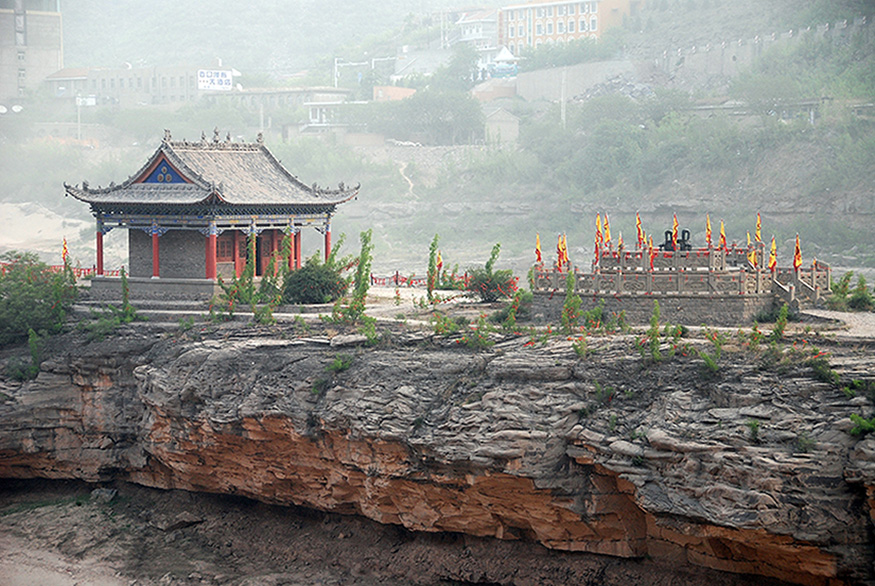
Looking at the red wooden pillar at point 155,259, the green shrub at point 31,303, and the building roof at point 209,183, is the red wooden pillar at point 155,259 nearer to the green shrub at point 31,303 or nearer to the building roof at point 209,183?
the building roof at point 209,183

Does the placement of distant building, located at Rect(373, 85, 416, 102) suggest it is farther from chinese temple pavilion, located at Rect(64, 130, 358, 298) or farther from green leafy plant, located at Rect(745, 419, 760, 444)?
green leafy plant, located at Rect(745, 419, 760, 444)

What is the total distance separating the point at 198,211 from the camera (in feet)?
102

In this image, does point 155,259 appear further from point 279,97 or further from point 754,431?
point 279,97

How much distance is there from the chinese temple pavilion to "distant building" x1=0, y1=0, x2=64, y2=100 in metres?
60.9

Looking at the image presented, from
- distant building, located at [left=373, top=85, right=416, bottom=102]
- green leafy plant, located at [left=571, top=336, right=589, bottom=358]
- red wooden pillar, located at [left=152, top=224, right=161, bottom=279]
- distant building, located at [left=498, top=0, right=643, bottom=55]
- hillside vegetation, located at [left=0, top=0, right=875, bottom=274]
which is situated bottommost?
green leafy plant, located at [left=571, top=336, right=589, bottom=358]

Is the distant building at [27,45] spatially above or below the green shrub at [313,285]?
above

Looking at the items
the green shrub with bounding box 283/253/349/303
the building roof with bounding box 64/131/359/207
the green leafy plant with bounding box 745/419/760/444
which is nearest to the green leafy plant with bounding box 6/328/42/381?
→ the building roof with bounding box 64/131/359/207

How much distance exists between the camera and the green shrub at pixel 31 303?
99.0ft

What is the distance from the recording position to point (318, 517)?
2567 cm

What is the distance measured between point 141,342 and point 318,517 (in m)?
6.81

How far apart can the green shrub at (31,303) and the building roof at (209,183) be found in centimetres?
264

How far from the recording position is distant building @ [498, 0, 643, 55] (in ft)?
314

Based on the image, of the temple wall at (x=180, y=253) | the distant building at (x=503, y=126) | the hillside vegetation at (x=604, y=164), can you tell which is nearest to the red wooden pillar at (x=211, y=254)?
the temple wall at (x=180, y=253)

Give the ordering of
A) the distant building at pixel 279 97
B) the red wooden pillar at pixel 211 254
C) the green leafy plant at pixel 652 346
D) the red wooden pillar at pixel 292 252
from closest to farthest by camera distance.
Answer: the green leafy plant at pixel 652 346 → the red wooden pillar at pixel 211 254 → the red wooden pillar at pixel 292 252 → the distant building at pixel 279 97
